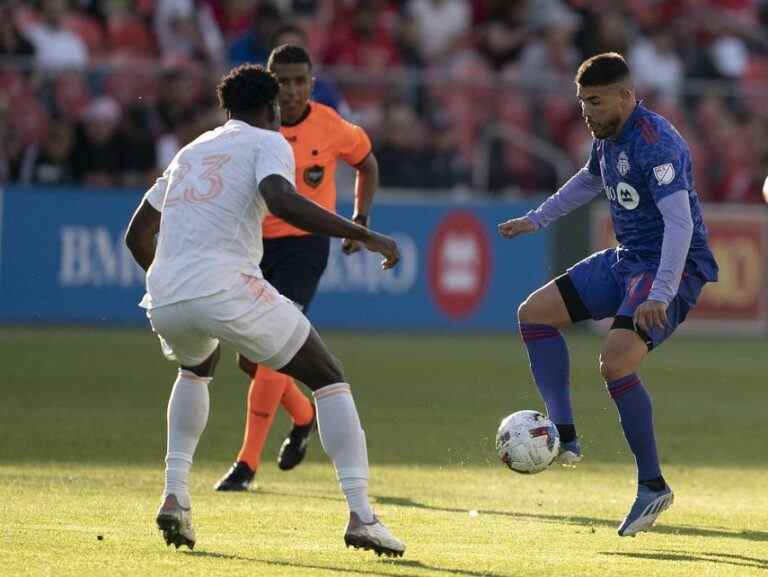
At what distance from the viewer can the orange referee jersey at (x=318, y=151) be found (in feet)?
32.5

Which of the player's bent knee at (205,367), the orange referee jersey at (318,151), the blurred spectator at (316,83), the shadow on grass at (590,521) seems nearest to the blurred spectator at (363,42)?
the blurred spectator at (316,83)

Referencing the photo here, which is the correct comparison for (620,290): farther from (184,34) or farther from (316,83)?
(184,34)

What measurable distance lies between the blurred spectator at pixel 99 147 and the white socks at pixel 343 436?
37.4 ft

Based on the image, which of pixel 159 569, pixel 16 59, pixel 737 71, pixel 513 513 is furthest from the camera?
pixel 737 71

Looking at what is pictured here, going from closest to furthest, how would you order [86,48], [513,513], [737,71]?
[513,513]
[86,48]
[737,71]

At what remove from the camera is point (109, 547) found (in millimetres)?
6816

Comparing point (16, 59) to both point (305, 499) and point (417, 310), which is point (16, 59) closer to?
point (417, 310)

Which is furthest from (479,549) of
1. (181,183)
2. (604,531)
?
(181,183)

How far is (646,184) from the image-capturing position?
793 centimetres

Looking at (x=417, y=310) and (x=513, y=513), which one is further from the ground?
(x=513, y=513)

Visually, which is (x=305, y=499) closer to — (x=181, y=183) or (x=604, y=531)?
(x=604, y=531)

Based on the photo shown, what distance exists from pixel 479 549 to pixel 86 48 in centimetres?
1296

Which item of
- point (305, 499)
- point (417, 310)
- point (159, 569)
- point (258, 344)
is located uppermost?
point (258, 344)

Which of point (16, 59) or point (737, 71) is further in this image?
point (737, 71)
